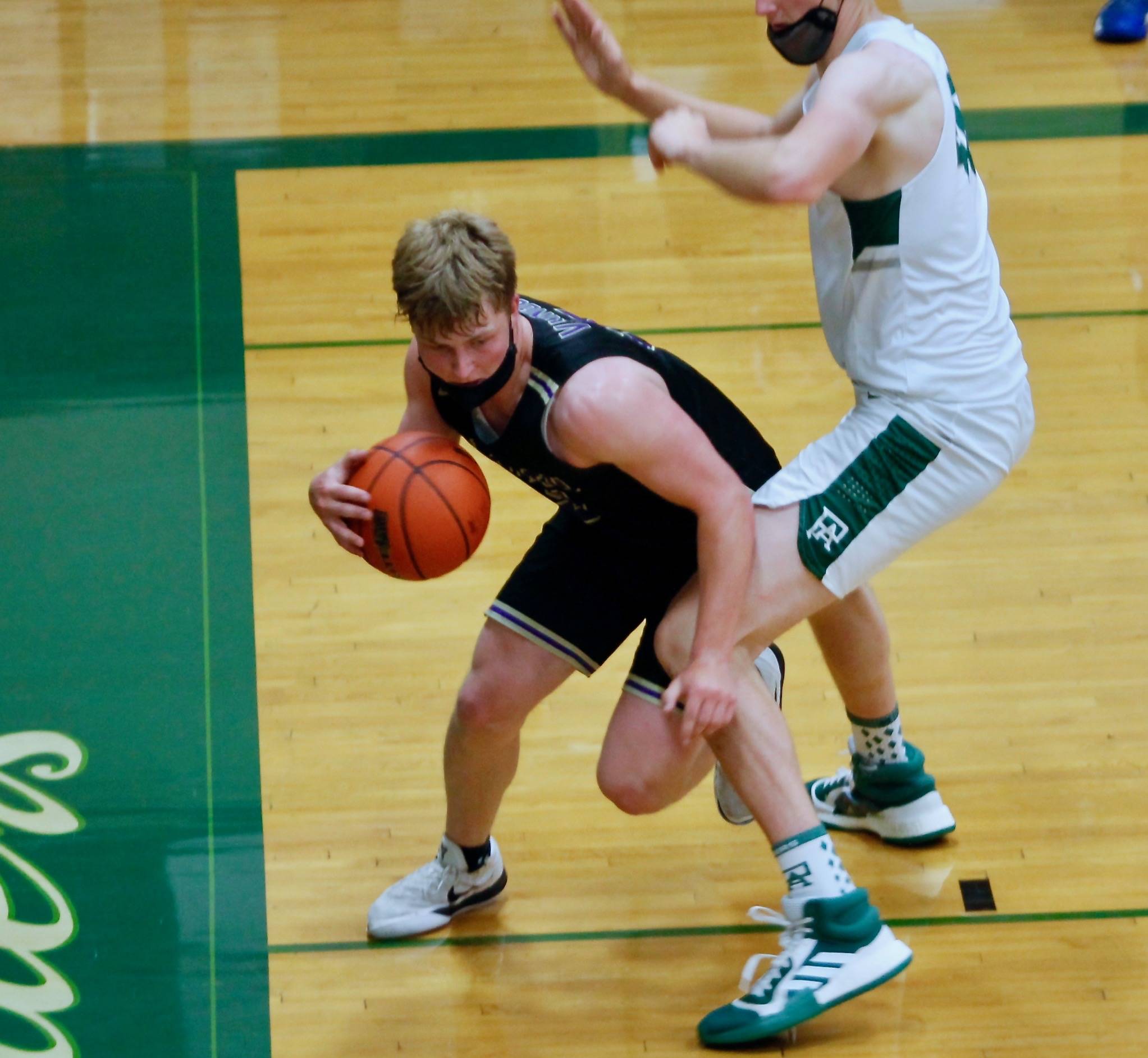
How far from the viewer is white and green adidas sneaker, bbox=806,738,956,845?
10.3 ft

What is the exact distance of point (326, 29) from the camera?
650 cm

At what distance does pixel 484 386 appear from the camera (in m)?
2.61

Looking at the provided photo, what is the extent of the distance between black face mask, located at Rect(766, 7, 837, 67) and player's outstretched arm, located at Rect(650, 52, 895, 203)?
198 millimetres

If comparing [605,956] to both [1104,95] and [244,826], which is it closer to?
[244,826]

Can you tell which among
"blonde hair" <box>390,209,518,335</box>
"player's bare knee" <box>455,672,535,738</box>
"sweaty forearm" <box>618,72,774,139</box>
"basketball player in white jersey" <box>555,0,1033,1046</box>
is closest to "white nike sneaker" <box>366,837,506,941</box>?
"player's bare knee" <box>455,672,535,738</box>

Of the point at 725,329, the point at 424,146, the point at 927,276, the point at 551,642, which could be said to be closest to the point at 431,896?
the point at 551,642

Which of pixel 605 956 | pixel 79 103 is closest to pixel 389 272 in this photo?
pixel 79 103

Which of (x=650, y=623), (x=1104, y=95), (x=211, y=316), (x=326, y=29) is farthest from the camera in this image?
(x=326, y=29)

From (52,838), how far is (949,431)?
1932 millimetres

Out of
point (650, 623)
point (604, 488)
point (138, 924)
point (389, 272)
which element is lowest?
point (138, 924)

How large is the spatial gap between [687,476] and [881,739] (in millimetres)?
878

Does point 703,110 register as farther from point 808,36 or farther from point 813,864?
point 813,864

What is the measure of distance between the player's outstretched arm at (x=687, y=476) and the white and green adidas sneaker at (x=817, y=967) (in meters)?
0.36

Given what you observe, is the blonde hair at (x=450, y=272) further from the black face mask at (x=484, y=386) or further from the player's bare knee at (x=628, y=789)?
the player's bare knee at (x=628, y=789)
